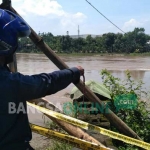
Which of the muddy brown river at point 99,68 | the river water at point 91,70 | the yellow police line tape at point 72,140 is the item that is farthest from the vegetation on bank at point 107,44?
the yellow police line tape at point 72,140

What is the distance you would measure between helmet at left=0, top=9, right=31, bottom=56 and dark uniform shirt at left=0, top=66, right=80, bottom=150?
12 centimetres

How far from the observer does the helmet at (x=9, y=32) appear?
5.28 ft

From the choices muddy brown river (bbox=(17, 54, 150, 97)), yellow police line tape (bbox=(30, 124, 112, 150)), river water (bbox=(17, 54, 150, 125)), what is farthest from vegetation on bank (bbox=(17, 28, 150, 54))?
yellow police line tape (bbox=(30, 124, 112, 150))

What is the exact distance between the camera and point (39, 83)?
167 cm

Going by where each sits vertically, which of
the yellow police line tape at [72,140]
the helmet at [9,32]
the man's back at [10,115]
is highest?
the helmet at [9,32]

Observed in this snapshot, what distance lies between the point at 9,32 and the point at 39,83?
342mm

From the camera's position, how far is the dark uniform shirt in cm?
162

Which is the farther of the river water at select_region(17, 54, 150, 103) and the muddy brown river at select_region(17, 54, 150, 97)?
the muddy brown river at select_region(17, 54, 150, 97)

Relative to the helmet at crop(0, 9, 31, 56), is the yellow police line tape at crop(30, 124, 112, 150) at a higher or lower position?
lower

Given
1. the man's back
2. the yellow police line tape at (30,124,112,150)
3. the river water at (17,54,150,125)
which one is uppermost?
the man's back

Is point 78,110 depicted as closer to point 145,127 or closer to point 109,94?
point 109,94

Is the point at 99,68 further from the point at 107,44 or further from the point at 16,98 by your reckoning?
the point at 107,44

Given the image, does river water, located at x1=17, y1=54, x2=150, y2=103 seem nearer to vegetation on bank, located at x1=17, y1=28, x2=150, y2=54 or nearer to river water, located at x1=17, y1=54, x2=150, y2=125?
river water, located at x1=17, y1=54, x2=150, y2=125

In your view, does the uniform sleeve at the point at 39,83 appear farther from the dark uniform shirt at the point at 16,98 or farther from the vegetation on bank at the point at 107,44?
the vegetation on bank at the point at 107,44
